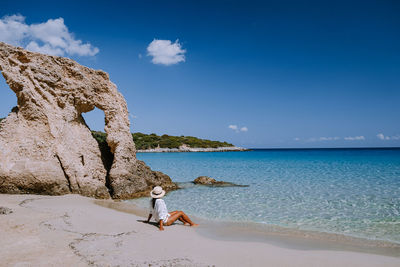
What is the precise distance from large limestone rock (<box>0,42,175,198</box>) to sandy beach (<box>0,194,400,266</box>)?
2931mm

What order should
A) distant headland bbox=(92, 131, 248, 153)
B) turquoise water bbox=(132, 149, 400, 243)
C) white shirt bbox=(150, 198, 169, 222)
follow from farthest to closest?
distant headland bbox=(92, 131, 248, 153) < turquoise water bbox=(132, 149, 400, 243) < white shirt bbox=(150, 198, 169, 222)

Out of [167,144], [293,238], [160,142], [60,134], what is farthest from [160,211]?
[160,142]

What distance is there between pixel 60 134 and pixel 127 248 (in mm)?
7336

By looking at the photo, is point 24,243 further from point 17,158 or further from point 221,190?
point 221,190

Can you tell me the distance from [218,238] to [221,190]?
738cm

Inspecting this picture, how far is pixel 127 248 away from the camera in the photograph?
4.61 m

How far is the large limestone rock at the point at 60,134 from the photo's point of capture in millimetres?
9188

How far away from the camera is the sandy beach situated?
13.4 ft

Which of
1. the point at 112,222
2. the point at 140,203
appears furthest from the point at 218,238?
the point at 140,203

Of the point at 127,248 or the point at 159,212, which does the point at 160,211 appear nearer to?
the point at 159,212

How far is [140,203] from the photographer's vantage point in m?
10.4

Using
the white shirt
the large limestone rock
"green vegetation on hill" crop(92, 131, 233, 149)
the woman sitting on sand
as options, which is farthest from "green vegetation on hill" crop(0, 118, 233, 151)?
the white shirt

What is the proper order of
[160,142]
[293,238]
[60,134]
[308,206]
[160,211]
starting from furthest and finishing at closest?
[160,142] → [60,134] → [308,206] → [160,211] → [293,238]

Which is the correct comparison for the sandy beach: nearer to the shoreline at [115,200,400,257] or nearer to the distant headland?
the shoreline at [115,200,400,257]
